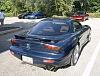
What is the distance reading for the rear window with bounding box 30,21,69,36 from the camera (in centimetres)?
650

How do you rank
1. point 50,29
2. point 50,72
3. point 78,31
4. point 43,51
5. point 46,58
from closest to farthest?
1. point 46,58
2. point 43,51
3. point 50,72
4. point 50,29
5. point 78,31

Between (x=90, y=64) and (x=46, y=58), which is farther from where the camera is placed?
(x=90, y=64)

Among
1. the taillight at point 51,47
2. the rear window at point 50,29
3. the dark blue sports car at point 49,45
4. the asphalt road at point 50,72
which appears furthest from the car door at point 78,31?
the taillight at point 51,47

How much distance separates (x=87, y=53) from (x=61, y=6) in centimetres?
2293

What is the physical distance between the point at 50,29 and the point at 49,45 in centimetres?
111

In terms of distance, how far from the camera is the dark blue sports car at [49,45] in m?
5.63

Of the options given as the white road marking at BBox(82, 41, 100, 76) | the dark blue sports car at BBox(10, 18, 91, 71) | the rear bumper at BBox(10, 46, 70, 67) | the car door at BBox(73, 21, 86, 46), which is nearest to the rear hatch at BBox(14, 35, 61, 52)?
the dark blue sports car at BBox(10, 18, 91, 71)

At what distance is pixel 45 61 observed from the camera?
5.60 m

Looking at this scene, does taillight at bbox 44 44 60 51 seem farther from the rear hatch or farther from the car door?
the car door

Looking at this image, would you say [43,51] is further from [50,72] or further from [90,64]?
[90,64]

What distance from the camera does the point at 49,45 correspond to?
5.64 meters

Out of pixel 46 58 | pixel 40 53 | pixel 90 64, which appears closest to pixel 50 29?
pixel 40 53

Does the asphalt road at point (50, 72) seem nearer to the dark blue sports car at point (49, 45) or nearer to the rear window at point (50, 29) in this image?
the dark blue sports car at point (49, 45)

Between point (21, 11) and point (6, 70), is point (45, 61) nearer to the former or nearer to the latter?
point (6, 70)
